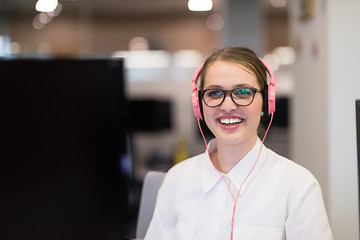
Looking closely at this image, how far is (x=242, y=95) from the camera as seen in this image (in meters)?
1.30

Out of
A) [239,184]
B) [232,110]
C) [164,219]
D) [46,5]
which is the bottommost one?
[164,219]

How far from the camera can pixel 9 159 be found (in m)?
1.46

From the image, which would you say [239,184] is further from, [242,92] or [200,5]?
[200,5]

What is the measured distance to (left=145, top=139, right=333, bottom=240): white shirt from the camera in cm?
123

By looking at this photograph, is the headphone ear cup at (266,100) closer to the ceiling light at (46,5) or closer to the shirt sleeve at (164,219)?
the shirt sleeve at (164,219)

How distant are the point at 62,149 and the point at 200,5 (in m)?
6.00

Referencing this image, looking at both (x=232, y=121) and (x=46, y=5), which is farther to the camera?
(x=46, y=5)

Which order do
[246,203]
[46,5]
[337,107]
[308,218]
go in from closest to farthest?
[308,218]
[246,203]
[337,107]
[46,5]

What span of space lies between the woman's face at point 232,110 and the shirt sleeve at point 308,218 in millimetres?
225

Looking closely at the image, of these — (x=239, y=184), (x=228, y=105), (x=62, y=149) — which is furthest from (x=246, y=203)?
(x=62, y=149)

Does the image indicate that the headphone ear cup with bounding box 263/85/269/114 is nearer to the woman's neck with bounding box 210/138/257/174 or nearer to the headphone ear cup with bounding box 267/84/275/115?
the headphone ear cup with bounding box 267/84/275/115

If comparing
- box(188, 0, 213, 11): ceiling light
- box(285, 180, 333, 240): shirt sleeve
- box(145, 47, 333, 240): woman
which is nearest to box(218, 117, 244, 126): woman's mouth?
box(145, 47, 333, 240): woman

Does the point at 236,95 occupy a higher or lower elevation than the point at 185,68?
lower

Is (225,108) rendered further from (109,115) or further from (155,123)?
(155,123)
